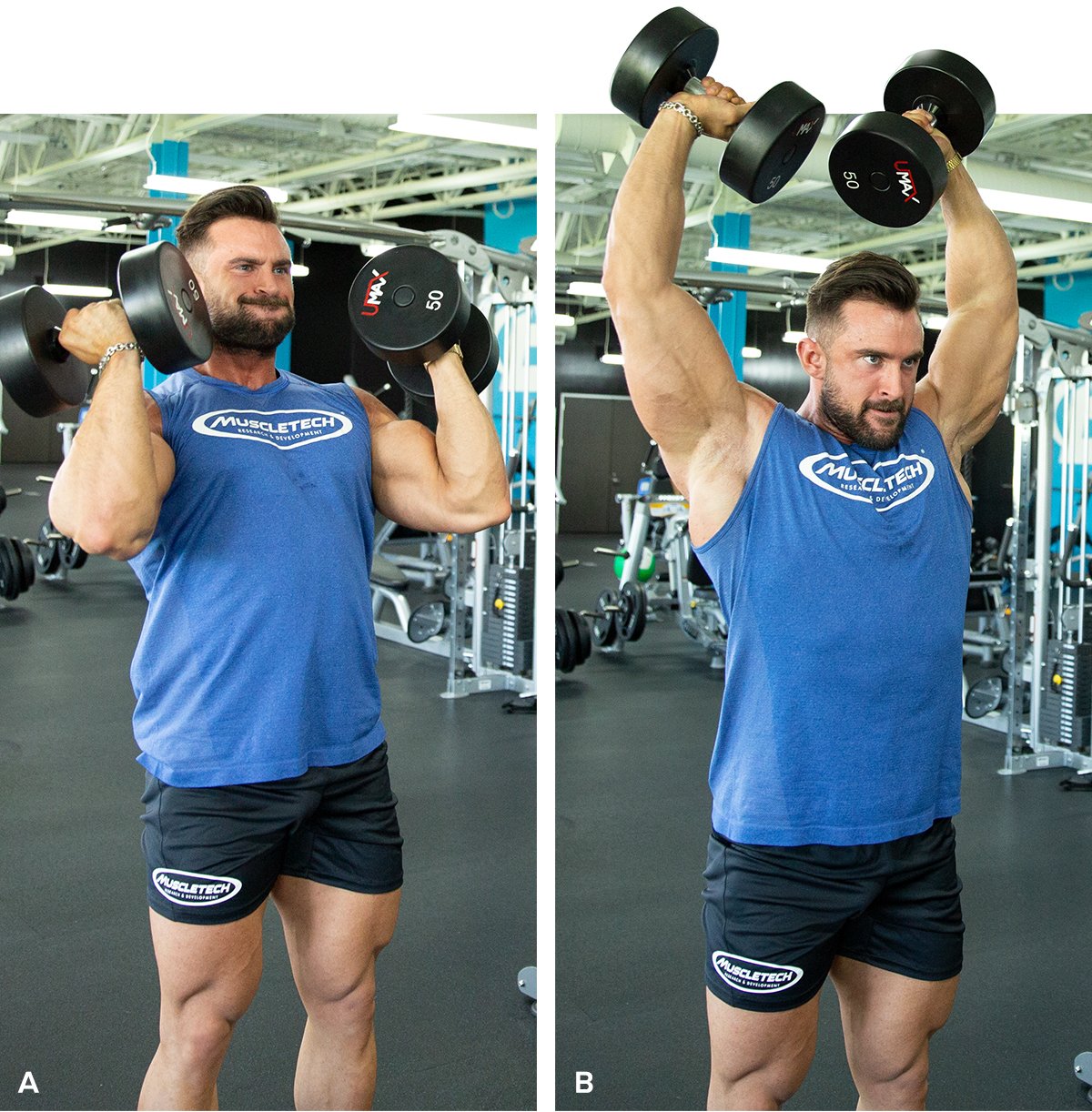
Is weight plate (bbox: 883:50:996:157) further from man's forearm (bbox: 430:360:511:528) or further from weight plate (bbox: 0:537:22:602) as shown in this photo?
weight plate (bbox: 0:537:22:602)

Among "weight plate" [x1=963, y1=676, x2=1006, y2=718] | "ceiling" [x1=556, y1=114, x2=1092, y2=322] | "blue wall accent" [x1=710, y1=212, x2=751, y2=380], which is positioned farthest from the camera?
"blue wall accent" [x1=710, y1=212, x2=751, y2=380]

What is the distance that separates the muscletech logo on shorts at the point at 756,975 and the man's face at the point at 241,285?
3.65ft

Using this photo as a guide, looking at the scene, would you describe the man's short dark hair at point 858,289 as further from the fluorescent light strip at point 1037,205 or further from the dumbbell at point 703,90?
the fluorescent light strip at point 1037,205

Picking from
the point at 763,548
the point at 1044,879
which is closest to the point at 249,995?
the point at 763,548

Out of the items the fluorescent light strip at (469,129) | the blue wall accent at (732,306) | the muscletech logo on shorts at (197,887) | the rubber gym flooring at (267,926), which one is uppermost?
the fluorescent light strip at (469,129)

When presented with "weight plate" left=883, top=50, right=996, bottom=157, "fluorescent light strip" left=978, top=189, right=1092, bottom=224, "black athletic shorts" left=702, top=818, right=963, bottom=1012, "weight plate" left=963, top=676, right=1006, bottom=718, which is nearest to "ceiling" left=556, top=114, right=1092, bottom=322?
"fluorescent light strip" left=978, top=189, right=1092, bottom=224

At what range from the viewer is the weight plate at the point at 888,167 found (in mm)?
1526

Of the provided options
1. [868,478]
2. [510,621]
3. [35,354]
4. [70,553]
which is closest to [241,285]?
[35,354]

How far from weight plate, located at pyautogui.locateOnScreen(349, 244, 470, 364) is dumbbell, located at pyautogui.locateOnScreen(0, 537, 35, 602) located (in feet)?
21.3

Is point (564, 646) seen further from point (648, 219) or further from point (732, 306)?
point (732, 306)

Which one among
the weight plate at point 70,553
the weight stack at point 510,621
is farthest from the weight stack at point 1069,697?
the weight plate at point 70,553

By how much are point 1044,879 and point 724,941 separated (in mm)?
2281

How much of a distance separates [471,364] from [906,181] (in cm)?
73

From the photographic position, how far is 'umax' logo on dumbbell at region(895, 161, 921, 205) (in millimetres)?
1565
